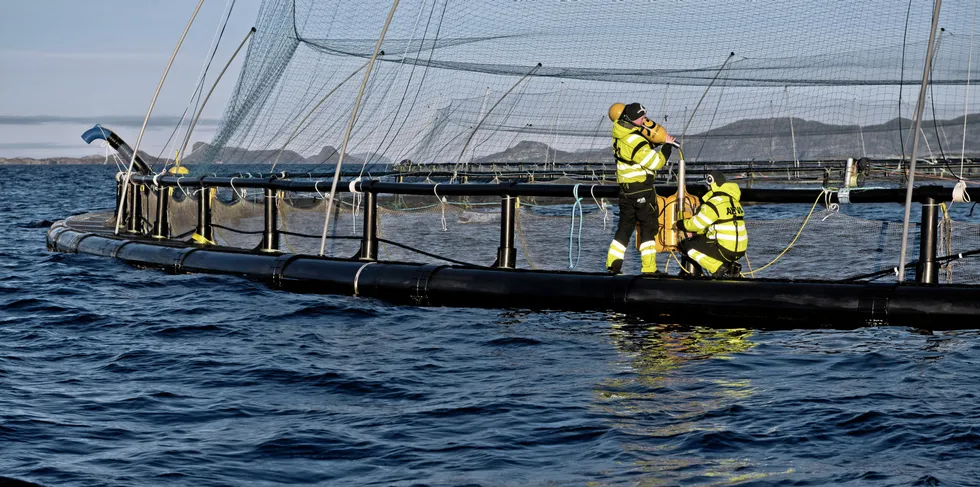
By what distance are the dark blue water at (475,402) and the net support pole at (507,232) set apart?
111 centimetres

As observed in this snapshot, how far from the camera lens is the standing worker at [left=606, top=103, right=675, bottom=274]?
429 inches

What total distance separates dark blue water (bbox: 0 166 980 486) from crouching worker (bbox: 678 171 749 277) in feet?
3.72

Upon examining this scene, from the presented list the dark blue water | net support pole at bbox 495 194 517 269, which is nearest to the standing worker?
the dark blue water

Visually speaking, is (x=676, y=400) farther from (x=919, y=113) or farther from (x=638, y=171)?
(x=638, y=171)

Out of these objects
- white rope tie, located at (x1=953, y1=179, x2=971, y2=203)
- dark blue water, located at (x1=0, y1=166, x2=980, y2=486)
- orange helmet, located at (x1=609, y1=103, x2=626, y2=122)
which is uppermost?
A: orange helmet, located at (x1=609, y1=103, x2=626, y2=122)

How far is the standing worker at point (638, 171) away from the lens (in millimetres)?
10908

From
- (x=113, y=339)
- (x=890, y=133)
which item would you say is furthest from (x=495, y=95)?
(x=113, y=339)

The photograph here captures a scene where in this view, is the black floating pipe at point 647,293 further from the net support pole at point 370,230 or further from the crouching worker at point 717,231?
the crouching worker at point 717,231

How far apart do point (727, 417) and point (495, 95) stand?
29.4 m

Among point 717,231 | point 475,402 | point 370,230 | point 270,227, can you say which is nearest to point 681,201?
point 717,231

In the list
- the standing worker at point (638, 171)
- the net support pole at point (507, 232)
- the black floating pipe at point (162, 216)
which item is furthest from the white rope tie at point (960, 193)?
the black floating pipe at point (162, 216)

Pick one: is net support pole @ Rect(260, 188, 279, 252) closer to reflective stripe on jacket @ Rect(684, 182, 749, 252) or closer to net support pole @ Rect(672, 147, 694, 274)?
net support pole @ Rect(672, 147, 694, 274)

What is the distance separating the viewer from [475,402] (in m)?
7.26

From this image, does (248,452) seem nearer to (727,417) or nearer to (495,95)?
(727,417)
